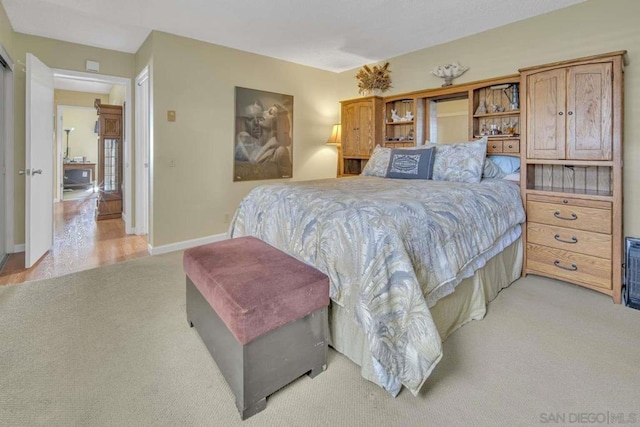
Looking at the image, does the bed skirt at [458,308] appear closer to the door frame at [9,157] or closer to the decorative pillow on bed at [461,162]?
the decorative pillow on bed at [461,162]

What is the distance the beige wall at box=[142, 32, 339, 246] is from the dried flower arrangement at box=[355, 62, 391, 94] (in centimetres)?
100

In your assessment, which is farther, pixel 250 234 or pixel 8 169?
pixel 8 169

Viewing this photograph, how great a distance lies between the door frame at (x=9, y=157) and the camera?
3617 millimetres

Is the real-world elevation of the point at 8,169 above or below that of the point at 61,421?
above

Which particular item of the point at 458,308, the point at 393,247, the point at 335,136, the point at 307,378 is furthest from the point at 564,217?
the point at 335,136

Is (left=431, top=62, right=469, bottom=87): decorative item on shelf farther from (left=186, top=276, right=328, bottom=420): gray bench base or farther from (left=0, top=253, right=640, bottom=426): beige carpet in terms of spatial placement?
(left=186, top=276, right=328, bottom=420): gray bench base

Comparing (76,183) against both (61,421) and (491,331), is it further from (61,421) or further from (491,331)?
(491,331)

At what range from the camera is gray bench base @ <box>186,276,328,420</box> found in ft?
4.71

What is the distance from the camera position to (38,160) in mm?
3400

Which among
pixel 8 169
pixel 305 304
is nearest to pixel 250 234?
pixel 305 304

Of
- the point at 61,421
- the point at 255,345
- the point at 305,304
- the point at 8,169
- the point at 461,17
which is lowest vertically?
the point at 61,421

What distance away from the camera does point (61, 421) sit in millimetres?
1408

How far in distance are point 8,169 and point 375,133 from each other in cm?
435

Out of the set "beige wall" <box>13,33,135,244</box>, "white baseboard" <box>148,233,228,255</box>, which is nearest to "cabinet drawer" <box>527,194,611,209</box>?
"white baseboard" <box>148,233,228,255</box>
